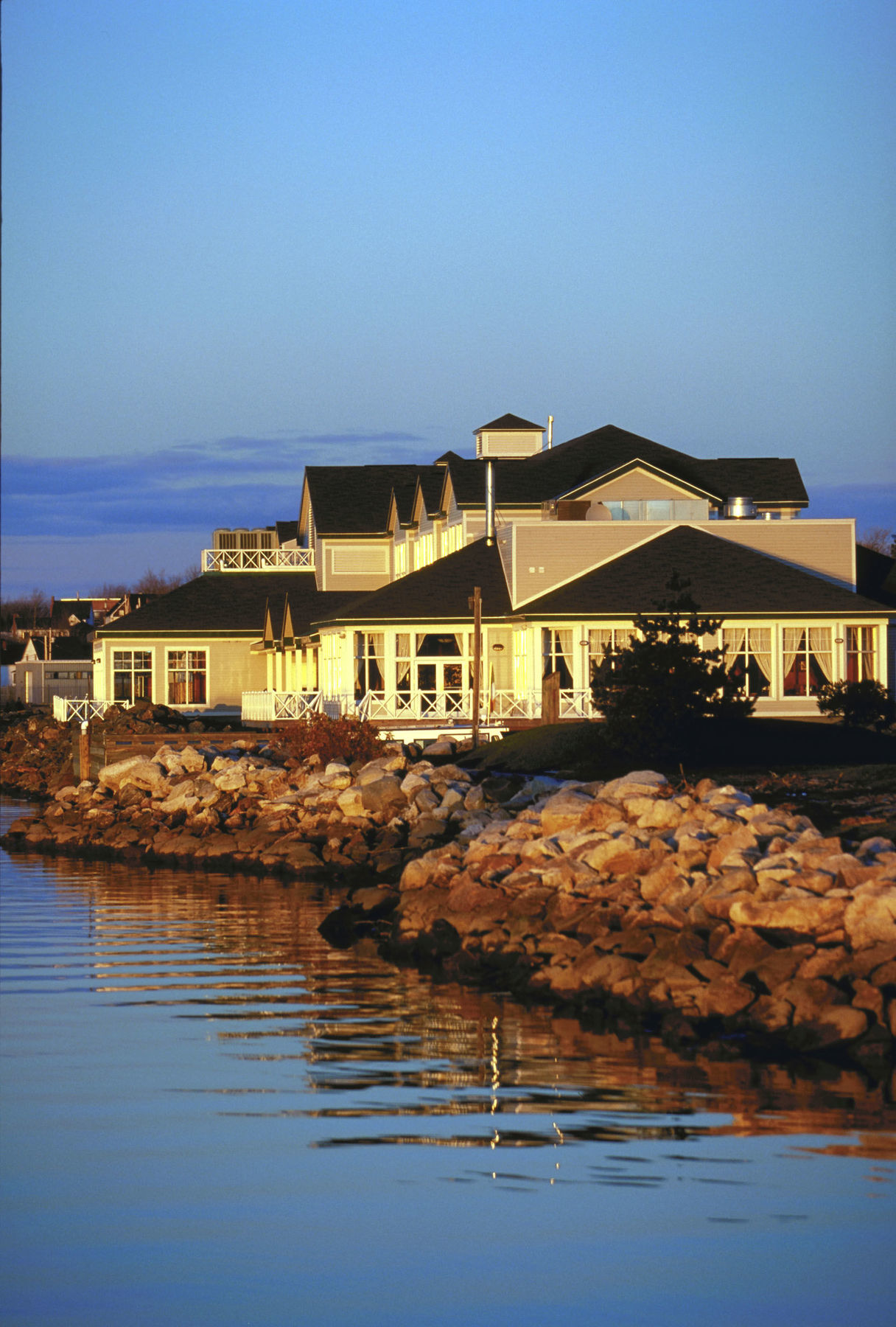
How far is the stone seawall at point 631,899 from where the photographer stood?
49.3 ft

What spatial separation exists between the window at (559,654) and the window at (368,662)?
14.2ft

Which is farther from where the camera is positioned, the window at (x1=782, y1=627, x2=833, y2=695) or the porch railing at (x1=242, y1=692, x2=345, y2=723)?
the porch railing at (x1=242, y1=692, x2=345, y2=723)

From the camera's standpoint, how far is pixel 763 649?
41.6 metres

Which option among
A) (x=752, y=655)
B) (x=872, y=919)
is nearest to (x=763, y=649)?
(x=752, y=655)

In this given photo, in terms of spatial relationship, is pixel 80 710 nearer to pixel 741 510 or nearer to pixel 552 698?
pixel 552 698

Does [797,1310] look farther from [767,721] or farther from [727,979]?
[767,721]

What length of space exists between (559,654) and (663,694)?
11448mm

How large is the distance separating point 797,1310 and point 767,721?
2676 centimetres

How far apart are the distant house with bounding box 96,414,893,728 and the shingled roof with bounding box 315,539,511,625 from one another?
0.21ft

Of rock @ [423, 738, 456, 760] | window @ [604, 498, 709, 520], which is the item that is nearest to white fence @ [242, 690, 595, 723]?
rock @ [423, 738, 456, 760]

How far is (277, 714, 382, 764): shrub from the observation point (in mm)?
38031

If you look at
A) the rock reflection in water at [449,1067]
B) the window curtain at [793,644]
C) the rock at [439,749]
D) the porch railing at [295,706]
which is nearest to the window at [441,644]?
the porch railing at [295,706]

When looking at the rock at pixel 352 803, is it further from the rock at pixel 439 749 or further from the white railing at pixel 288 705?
the white railing at pixel 288 705

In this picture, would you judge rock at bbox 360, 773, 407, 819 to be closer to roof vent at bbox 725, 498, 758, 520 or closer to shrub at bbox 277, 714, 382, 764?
shrub at bbox 277, 714, 382, 764
